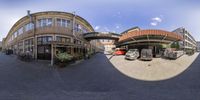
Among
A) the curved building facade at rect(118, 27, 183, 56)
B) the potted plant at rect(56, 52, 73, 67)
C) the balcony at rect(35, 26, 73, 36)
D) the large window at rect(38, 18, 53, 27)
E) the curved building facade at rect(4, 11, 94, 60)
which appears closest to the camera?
the potted plant at rect(56, 52, 73, 67)

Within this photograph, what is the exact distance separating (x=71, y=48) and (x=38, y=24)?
642cm

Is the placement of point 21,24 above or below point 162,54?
above

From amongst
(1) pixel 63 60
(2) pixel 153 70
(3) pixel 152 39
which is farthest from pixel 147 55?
(1) pixel 63 60

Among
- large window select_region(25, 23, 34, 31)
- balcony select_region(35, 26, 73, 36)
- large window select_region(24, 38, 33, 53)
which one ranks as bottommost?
large window select_region(24, 38, 33, 53)

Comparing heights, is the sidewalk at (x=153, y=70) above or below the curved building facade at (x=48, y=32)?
below

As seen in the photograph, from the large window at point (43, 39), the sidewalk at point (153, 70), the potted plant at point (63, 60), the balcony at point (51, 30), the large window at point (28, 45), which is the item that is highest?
the balcony at point (51, 30)

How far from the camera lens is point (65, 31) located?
78.8 feet

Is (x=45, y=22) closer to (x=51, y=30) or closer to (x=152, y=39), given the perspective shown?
(x=51, y=30)

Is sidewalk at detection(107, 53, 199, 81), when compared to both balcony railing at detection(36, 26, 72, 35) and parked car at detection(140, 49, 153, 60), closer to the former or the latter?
parked car at detection(140, 49, 153, 60)

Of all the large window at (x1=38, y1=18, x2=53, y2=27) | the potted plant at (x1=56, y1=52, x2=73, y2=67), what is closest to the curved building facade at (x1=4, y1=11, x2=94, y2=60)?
the large window at (x1=38, y1=18, x2=53, y2=27)

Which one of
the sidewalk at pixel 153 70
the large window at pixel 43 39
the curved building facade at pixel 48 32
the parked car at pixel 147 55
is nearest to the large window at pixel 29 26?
the curved building facade at pixel 48 32

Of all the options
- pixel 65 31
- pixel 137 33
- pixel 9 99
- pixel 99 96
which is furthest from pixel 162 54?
pixel 9 99

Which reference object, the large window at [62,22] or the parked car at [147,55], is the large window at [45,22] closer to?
the large window at [62,22]

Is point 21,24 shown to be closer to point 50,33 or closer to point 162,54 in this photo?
point 50,33
